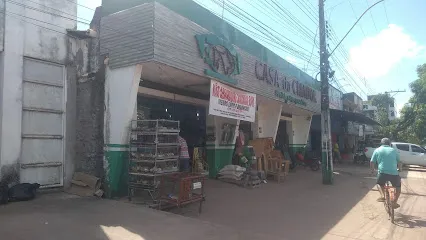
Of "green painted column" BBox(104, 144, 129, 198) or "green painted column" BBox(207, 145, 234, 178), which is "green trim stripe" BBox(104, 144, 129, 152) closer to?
"green painted column" BBox(104, 144, 129, 198)

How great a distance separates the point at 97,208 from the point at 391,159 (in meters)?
6.78

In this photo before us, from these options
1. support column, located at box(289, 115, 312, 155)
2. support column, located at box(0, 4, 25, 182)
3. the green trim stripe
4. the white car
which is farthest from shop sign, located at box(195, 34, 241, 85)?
the white car

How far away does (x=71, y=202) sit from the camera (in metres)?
8.06

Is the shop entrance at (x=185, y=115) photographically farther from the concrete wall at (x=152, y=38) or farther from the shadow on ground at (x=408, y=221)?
the shadow on ground at (x=408, y=221)

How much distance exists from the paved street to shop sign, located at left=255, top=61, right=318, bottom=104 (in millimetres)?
5784

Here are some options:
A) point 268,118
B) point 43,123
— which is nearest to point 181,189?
point 43,123

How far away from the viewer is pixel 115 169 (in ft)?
28.8

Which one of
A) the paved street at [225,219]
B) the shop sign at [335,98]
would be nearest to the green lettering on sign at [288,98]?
the paved street at [225,219]

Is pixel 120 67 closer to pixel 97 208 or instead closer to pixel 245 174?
pixel 97 208

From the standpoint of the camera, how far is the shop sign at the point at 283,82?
14.4m

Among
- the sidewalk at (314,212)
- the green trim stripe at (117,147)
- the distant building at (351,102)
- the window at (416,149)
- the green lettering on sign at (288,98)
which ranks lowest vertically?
the sidewalk at (314,212)

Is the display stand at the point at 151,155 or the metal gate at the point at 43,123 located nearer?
the display stand at the point at 151,155

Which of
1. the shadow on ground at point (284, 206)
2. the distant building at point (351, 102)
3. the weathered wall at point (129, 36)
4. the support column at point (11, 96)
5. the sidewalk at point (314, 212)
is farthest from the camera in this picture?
the distant building at point (351, 102)

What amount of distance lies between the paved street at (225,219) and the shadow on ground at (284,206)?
0.02m
